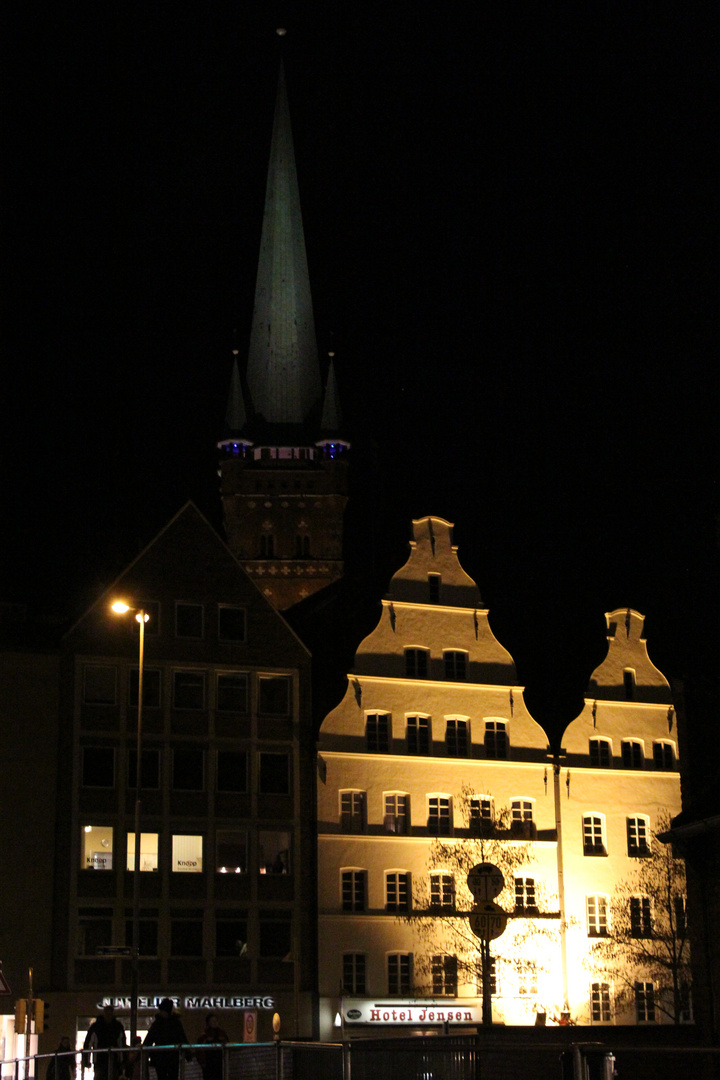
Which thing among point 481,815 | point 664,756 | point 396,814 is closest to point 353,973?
point 396,814

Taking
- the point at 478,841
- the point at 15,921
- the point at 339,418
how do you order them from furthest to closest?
the point at 339,418 → the point at 478,841 → the point at 15,921

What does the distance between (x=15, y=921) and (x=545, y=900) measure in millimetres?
20590

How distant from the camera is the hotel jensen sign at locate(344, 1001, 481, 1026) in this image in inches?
2621

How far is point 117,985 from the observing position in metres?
64.2

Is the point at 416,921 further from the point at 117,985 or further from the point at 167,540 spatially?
the point at 167,540

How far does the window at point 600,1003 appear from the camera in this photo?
6912 cm

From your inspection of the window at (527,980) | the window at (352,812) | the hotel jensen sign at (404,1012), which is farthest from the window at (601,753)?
the hotel jensen sign at (404,1012)

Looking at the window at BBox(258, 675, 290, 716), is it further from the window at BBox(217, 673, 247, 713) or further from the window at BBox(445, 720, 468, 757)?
the window at BBox(445, 720, 468, 757)

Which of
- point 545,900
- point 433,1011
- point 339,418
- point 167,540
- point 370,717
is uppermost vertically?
point 339,418

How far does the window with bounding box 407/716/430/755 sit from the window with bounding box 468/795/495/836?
2.83 meters

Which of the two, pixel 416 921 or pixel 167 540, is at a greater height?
pixel 167 540

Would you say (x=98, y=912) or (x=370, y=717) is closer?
(x=98, y=912)

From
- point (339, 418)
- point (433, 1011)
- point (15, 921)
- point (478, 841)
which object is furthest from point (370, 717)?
point (339, 418)

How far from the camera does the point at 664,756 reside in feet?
247
